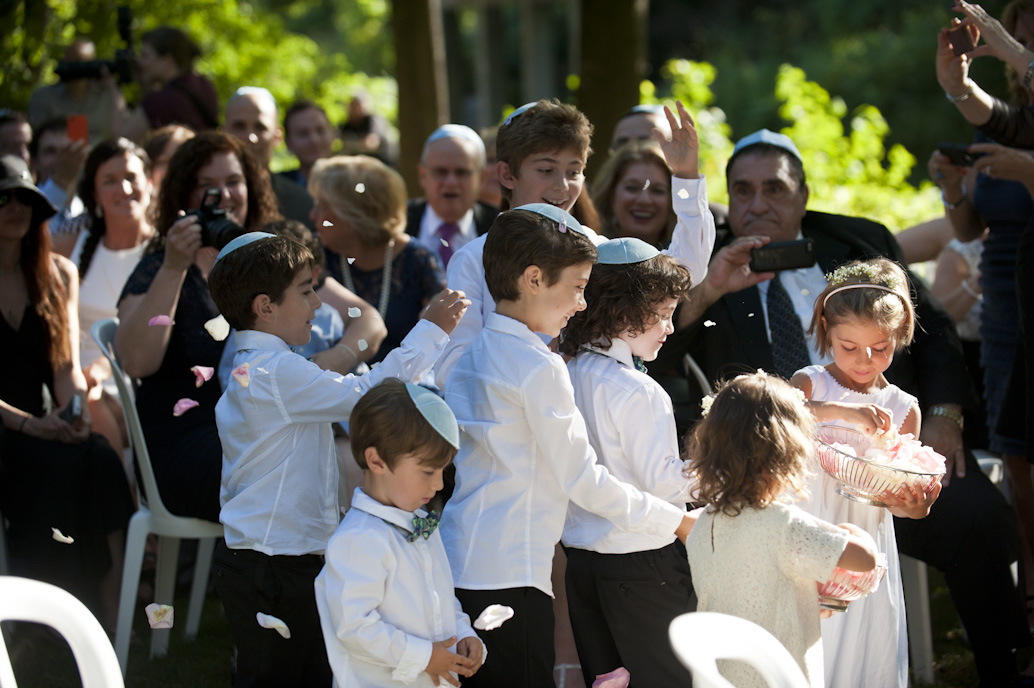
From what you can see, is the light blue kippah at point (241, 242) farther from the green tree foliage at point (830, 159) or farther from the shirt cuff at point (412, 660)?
the green tree foliage at point (830, 159)

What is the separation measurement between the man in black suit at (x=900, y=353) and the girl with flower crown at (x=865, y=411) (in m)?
0.68

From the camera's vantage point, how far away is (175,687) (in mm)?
3621

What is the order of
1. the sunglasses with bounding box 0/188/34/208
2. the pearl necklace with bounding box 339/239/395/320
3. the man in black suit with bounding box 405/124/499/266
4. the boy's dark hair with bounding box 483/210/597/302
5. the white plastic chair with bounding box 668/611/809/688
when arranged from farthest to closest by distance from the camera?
the man in black suit with bounding box 405/124/499/266 < the pearl necklace with bounding box 339/239/395/320 < the sunglasses with bounding box 0/188/34/208 < the boy's dark hair with bounding box 483/210/597/302 < the white plastic chair with bounding box 668/611/809/688

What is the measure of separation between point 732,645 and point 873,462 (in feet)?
2.74

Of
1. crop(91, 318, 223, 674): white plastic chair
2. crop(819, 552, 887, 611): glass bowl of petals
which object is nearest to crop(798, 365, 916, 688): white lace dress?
crop(819, 552, 887, 611): glass bowl of petals

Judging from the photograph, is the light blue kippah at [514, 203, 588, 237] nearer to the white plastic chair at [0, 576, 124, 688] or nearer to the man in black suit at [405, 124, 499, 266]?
the white plastic chair at [0, 576, 124, 688]

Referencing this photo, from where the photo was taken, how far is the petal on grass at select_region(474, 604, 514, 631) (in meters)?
2.66

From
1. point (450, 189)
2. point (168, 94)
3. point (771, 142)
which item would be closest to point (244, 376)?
point (771, 142)

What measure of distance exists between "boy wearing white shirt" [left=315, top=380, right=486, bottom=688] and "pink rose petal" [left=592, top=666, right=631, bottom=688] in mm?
539

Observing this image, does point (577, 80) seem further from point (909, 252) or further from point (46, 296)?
point (46, 296)

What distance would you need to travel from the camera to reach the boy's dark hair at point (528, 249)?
270cm

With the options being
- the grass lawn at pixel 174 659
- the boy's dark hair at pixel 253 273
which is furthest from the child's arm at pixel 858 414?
the boy's dark hair at pixel 253 273

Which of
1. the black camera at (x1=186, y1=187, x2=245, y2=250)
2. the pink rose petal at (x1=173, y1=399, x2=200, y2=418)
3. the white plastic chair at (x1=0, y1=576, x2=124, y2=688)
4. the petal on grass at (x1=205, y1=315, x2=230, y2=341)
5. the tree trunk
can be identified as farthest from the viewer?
the tree trunk

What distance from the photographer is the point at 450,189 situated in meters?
5.21
